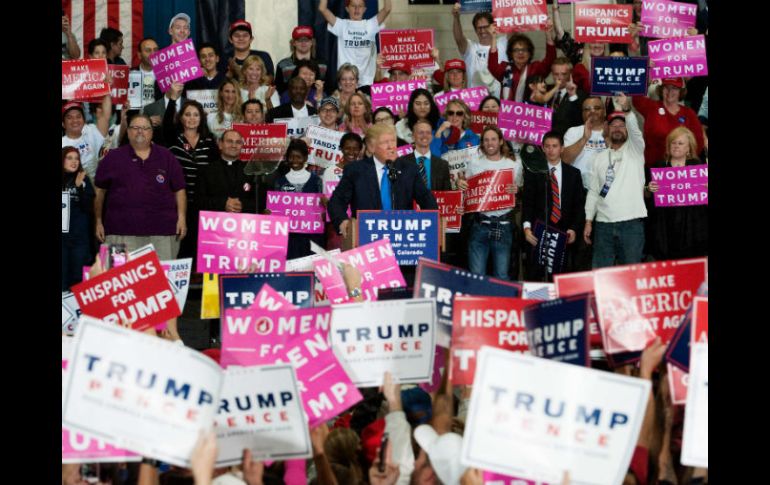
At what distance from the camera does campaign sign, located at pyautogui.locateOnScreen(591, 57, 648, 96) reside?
42.0ft

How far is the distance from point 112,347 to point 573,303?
1895 mm

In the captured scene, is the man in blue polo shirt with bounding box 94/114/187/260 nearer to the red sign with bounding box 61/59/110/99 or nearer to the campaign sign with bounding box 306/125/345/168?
the campaign sign with bounding box 306/125/345/168

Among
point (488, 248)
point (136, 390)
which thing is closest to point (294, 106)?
point (488, 248)

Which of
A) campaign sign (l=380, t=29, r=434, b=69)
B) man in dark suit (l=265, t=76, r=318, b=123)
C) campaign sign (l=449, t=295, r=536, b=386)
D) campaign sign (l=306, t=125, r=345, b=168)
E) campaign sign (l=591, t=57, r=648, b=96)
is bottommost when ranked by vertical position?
campaign sign (l=449, t=295, r=536, b=386)

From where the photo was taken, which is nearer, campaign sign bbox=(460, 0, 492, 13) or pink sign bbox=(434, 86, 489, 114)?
pink sign bbox=(434, 86, 489, 114)

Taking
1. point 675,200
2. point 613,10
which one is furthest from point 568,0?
point 675,200

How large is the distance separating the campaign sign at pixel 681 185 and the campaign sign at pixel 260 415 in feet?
22.4

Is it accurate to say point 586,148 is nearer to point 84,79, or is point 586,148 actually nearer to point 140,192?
point 140,192

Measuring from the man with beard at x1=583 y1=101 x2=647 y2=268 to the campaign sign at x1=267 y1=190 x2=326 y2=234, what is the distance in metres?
2.38

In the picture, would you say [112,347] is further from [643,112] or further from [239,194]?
[643,112]

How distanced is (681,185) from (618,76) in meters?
1.41

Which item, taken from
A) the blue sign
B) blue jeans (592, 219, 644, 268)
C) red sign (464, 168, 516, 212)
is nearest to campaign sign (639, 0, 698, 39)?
blue jeans (592, 219, 644, 268)

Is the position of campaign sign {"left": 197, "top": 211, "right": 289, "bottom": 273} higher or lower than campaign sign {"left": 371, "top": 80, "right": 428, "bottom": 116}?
lower

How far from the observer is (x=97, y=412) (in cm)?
541
